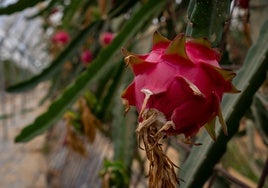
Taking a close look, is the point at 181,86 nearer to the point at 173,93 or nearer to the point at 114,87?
the point at 173,93

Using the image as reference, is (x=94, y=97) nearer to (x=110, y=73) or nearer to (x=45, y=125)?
(x=110, y=73)

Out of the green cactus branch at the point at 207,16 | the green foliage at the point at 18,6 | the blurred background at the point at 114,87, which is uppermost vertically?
the green cactus branch at the point at 207,16

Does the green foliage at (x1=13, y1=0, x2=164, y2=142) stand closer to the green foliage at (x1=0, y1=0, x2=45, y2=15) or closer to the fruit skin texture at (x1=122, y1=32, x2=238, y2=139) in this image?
the green foliage at (x1=0, y1=0, x2=45, y2=15)

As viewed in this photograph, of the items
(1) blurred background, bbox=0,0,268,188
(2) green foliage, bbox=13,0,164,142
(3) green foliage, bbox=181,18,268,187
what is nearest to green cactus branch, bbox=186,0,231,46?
(1) blurred background, bbox=0,0,268,188

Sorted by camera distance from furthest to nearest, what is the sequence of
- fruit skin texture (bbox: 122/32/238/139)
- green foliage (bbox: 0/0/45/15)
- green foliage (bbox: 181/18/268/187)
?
green foliage (bbox: 0/0/45/15), green foliage (bbox: 181/18/268/187), fruit skin texture (bbox: 122/32/238/139)

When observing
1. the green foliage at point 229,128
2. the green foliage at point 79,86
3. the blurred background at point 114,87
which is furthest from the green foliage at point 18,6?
the green foliage at point 229,128

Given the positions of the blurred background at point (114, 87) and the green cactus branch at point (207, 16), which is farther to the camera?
the blurred background at point (114, 87)

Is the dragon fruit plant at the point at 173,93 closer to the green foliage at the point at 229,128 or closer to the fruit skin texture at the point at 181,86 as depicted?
the fruit skin texture at the point at 181,86

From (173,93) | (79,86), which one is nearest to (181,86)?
(173,93)
